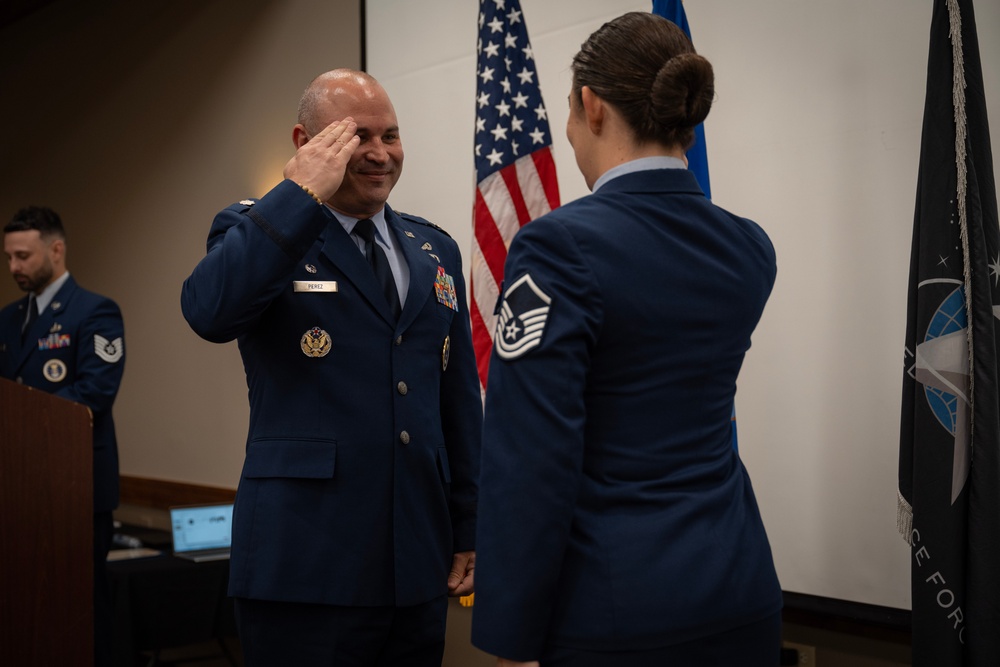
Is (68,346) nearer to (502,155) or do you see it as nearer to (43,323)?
(43,323)

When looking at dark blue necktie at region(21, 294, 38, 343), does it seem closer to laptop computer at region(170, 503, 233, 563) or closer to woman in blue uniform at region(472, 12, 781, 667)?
laptop computer at region(170, 503, 233, 563)

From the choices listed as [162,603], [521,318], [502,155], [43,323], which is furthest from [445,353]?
[43,323]

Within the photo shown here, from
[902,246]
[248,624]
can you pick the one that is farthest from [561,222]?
A: [902,246]

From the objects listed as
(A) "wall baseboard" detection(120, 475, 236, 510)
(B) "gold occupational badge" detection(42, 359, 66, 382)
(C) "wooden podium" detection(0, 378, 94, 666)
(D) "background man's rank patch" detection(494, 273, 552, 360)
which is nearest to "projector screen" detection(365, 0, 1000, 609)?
(D) "background man's rank patch" detection(494, 273, 552, 360)

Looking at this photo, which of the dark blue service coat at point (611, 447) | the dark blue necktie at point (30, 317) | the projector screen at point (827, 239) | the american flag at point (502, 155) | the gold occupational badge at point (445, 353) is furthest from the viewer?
the dark blue necktie at point (30, 317)

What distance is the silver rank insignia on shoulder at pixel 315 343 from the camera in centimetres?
148

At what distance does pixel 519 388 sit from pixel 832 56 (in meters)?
2.00

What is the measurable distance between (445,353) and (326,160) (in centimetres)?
42

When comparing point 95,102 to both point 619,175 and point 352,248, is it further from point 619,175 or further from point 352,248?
point 619,175

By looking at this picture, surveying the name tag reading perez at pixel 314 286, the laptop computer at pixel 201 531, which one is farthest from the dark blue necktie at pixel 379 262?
the laptop computer at pixel 201 531

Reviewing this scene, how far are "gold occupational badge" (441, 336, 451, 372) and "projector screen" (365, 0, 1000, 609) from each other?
140 cm

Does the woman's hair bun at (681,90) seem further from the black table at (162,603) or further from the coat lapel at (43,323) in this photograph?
the coat lapel at (43,323)

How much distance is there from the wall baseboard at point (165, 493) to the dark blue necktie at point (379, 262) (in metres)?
3.49

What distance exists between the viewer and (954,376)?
2.03 m
